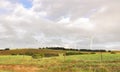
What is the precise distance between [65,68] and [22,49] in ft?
282

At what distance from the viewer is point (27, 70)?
189ft

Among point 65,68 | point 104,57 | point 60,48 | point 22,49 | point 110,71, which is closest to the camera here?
point 110,71

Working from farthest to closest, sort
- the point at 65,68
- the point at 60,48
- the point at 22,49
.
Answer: the point at 60,48
the point at 22,49
the point at 65,68

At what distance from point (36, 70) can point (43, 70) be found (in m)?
2.22

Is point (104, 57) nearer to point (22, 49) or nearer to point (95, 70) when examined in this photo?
point (95, 70)

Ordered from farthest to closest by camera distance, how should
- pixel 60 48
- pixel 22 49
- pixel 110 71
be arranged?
1. pixel 60 48
2. pixel 22 49
3. pixel 110 71

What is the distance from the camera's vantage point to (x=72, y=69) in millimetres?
54281

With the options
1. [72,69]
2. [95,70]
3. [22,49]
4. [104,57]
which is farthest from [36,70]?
[22,49]

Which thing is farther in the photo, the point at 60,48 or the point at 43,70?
the point at 60,48

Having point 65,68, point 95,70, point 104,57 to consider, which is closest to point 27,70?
point 65,68

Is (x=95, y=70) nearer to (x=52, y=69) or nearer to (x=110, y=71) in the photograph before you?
(x=110, y=71)

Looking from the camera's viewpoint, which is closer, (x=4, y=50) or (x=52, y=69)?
(x=52, y=69)

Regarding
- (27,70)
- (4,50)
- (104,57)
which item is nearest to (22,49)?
(4,50)

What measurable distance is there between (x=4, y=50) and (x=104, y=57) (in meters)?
72.5
